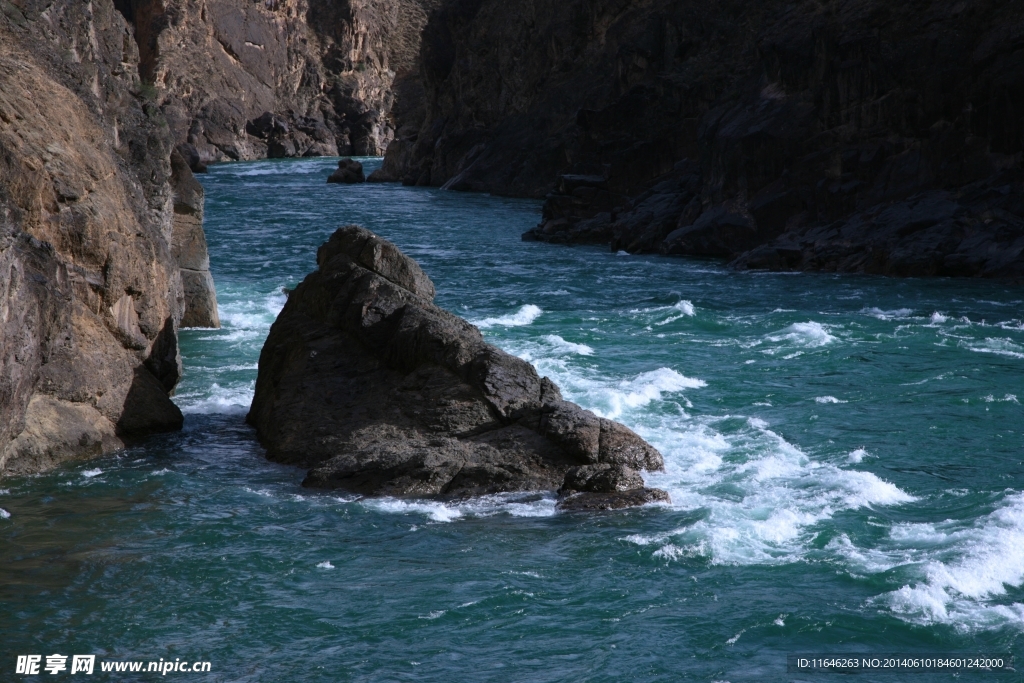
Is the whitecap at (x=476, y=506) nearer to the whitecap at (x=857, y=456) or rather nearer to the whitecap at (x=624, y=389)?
the whitecap at (x=857, y=456)

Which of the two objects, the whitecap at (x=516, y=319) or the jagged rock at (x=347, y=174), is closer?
the whitecap at (x=516, y=319)

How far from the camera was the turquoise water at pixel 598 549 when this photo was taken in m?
7.97

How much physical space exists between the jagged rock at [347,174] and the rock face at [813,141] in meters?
23.0

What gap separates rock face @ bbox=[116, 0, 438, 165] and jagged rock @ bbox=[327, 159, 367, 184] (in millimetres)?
12713

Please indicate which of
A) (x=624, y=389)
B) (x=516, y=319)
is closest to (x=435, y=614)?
(x=624, y=389)

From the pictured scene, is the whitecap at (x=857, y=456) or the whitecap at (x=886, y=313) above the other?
the whitecap at (x=886, y=313)

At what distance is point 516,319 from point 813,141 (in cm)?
1366

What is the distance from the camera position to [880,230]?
28.8 m

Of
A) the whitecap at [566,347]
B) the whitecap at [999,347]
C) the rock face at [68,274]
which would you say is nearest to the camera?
the rock face at [68,274]

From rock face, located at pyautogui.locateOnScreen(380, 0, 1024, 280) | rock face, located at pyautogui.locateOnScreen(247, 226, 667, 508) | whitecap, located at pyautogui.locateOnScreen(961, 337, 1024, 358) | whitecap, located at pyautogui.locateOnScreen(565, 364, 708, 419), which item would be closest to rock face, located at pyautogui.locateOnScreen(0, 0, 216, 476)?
rock face, located at pyautogui.locateOnScreen(247, 226, 667, 508)

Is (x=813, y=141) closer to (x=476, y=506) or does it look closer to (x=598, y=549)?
(x=476, y=506)

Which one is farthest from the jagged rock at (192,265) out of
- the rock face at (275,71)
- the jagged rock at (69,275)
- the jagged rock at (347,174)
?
the rock face at (275,71)

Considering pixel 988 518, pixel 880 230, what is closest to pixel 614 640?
pixel 988 518

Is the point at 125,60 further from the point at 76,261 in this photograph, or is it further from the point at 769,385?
the point at 769,385
